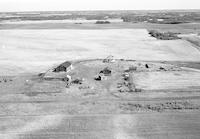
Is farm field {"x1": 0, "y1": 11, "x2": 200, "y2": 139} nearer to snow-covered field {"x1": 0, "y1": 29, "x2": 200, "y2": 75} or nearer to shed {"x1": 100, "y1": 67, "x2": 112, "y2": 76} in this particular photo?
shed {"x1": 100, "y1": 67, "x2": 112, "y2": 76}

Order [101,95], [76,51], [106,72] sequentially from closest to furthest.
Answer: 1. [101,95]
2. [106,72]
3. [76,51]

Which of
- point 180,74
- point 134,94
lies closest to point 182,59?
point 180,74

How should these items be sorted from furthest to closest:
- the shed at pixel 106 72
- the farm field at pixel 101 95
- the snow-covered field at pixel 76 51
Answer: the snow-covered field at pixel 76 51
the shed at pixel 106 72
the farm field at pixel 101 95

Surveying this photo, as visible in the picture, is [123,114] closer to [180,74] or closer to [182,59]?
[180,74]

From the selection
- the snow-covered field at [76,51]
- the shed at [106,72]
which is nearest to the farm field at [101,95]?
the shed at [106,72]

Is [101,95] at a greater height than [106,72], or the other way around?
[106,72]

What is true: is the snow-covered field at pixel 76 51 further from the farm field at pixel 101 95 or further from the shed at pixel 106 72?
the shed at pixel 106 72

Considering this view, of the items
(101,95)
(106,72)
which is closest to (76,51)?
(106,72)

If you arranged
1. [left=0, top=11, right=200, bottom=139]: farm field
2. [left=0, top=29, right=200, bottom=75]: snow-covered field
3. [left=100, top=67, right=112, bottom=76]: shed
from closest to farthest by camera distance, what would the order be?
[left=0, top=11, right=200, bottom=139]: farm field → [left=100, top=67, right=112, bottom=76]: shed → [left=0, top=29, right=200, bottom=75]: snow-covered field

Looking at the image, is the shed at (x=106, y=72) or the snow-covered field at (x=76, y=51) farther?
the snow-covered field at (x=76, y=51)

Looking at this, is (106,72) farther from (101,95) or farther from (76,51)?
(76,51)

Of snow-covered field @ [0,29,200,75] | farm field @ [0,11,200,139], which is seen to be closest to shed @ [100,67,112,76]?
farm field @ [0,11,200,139]

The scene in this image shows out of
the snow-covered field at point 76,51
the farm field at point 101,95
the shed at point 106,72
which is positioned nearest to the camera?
the farm field at point 101,95
